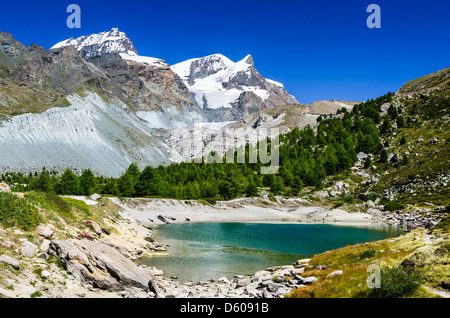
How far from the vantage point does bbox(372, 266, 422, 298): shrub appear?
16.7 meters

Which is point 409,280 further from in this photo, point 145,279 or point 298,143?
point 298,143

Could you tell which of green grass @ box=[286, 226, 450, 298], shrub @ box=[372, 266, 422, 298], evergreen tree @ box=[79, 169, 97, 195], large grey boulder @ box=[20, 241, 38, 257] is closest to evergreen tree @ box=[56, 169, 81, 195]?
evergreen tree @ box=[79, 169, 97, 195]

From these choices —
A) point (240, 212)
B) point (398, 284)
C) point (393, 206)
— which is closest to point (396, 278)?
point (398, 284)

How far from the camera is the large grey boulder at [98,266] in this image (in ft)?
72.8

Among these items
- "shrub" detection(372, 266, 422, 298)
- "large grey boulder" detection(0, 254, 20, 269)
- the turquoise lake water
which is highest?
"large grey boulder" detection(0, 254, 20, 269)

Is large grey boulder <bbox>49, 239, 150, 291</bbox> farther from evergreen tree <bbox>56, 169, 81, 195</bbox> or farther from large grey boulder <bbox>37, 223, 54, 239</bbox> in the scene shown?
evergreen tree <bbox>56, 169, 81, 195</bbox>

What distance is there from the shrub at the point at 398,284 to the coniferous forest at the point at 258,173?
98.2 meters

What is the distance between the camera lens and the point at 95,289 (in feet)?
Result: 70.0

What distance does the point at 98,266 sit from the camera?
24.7m

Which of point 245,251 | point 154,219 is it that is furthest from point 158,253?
point 154,219

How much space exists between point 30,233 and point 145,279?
34.1ft

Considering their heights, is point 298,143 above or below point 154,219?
above

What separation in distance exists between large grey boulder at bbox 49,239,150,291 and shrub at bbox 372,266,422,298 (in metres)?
17.6
